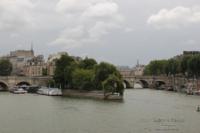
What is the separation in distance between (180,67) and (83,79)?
33.0 meters

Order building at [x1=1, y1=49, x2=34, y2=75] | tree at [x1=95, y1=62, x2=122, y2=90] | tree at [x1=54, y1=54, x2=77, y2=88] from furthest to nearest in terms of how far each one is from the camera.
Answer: building at [x1=1, y1=49, x2=34, y2=75] → tree at [x1=54, y1=54, x2=77, y2=88] → tree at [x1=95, y1=62, x2=122, y2=90]

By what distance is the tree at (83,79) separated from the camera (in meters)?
70.6

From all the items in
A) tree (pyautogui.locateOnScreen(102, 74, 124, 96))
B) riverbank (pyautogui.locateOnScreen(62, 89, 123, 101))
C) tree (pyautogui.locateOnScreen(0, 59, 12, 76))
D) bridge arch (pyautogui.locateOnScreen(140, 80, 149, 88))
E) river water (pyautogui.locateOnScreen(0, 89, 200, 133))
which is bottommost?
river water (pyautogui.locateOnScreen(0, 89, 200, 133))

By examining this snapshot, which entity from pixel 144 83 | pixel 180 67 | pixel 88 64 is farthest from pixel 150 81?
pixel 88 64

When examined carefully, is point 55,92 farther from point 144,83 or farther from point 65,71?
point 144,83

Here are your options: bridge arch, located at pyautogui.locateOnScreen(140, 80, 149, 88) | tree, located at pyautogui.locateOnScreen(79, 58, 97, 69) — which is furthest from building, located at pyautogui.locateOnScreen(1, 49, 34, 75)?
tree, located at pyautogui.locateOnScreen(79, 58, 97, 69)

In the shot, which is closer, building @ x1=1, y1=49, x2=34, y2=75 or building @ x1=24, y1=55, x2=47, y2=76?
building @ x1=24, y1=55, x2=47, y2=76

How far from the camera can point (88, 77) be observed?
71.3 metres

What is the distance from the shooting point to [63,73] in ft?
268

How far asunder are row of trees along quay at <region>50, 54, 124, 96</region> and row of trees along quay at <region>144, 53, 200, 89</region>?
19.7 metres

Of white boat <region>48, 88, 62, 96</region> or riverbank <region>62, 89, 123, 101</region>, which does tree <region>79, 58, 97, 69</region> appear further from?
Answer: white boat <region>48, 88, 62, 96</region>

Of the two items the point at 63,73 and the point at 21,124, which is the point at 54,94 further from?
the point at 21,124

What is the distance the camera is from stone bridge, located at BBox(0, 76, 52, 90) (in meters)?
92.1

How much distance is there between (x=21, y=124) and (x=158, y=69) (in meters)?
90.5
